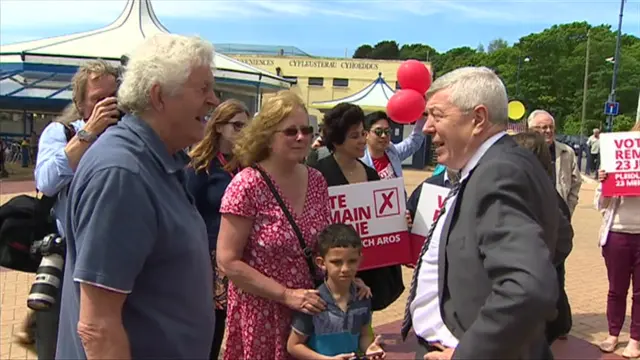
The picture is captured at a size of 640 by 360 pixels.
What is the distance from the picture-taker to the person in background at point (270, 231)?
291 cm

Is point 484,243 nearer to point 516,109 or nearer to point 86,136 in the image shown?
point 86,136

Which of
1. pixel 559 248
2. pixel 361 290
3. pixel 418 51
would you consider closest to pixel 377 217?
pixel 361 290

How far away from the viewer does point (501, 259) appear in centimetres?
174

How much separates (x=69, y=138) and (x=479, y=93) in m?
2.25

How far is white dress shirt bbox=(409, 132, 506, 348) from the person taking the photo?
80.7 inches

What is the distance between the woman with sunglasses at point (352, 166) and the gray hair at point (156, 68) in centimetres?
240

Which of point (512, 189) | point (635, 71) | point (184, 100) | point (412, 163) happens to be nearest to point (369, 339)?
point (512, 189)

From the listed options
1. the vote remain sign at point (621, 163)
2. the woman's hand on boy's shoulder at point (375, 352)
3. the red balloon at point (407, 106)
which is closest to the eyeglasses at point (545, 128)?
the vote remain sign at point (621, 163)

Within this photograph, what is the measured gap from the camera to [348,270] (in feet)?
10.2

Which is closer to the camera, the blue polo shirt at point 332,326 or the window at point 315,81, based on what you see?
the blue polo shirt at point 332,326

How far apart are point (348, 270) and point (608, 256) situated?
345cm

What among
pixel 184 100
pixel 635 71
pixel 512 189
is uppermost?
pixel 635 71

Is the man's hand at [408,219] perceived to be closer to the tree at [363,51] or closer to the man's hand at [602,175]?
the man's hand at [602,175]

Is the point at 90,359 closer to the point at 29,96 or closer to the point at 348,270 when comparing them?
the point at 348,270
